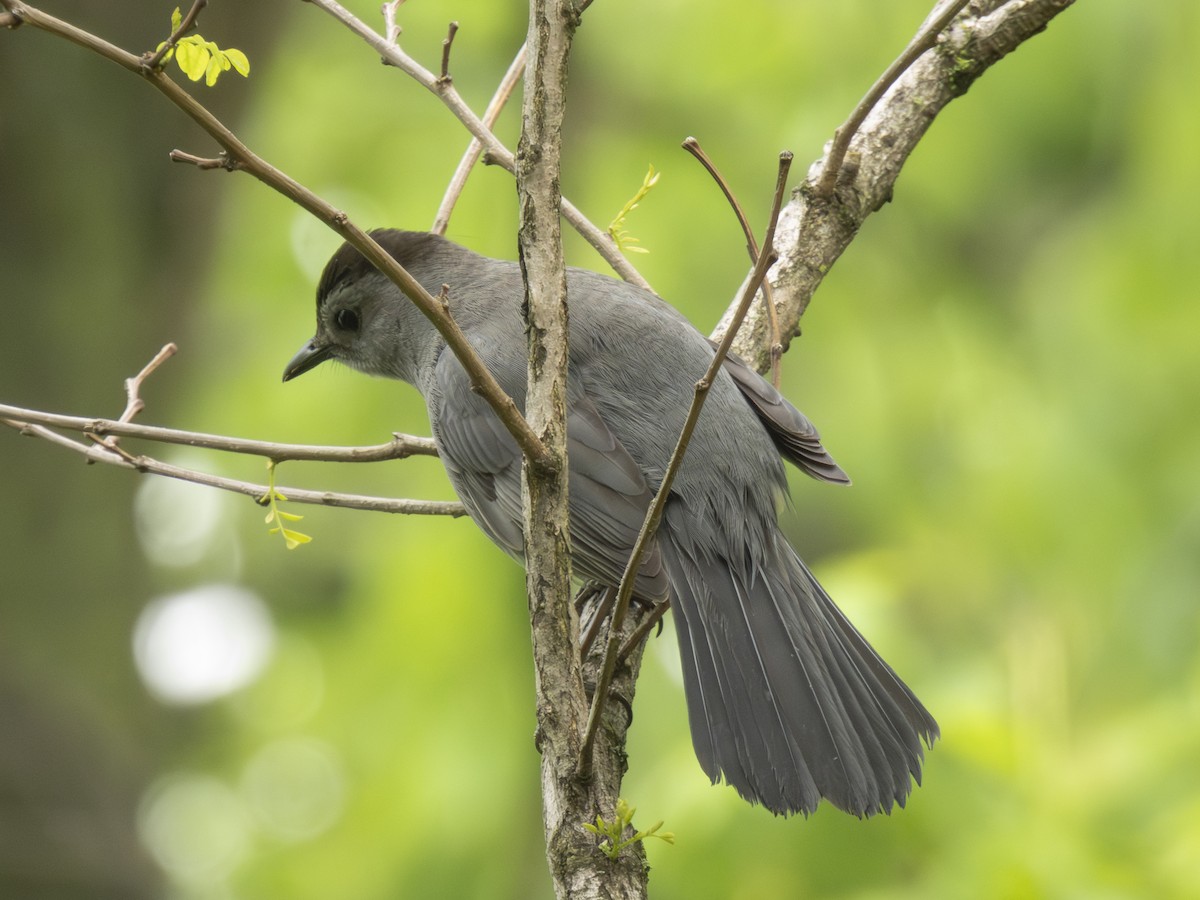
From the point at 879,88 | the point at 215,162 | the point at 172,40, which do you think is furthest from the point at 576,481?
the point at 172,40

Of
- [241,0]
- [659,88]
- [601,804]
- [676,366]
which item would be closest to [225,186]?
[241,0]

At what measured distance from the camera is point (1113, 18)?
19.9 feet

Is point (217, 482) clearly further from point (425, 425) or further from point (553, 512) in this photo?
point (425, 425)

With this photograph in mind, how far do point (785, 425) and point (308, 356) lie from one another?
2094mm

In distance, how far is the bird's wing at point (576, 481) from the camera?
132 inches

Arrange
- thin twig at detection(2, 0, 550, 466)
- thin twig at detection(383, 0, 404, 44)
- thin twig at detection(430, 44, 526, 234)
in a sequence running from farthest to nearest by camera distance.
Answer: thin twig at detection(430, 44, 526, 234) < thin twig at detection(383, 0, 404, 44) < thin twig at detection(2, 0, 550, 466)

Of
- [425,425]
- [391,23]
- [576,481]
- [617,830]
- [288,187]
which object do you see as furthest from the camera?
[425,425]

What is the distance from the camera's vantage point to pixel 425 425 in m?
6.25

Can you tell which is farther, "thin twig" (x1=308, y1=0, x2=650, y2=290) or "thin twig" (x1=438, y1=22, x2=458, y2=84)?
"thin twig" (x1=308, y1=0, x2=650, y2=290)

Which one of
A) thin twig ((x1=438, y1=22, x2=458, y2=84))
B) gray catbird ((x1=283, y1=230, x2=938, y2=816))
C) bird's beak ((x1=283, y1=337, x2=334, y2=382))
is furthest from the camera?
bird's beak ((x1=283, y1=337, x2=334, y2=382))

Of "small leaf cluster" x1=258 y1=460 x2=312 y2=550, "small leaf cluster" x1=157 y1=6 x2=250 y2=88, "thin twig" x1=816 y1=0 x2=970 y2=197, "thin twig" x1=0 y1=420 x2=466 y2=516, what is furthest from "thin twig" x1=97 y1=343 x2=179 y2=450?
"thin twig" x1=816 y1=0 x2=970 y2=197

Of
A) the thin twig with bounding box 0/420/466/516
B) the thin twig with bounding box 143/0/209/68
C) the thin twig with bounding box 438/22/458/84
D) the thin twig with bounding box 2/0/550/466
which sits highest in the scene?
the thin twig with bounding box 438/22/458/84

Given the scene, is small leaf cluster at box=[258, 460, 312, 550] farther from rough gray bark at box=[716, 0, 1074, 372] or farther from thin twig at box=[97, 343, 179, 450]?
rough gray bark at box=[716, 0, 1074, 372]

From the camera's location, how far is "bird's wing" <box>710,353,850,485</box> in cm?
358
